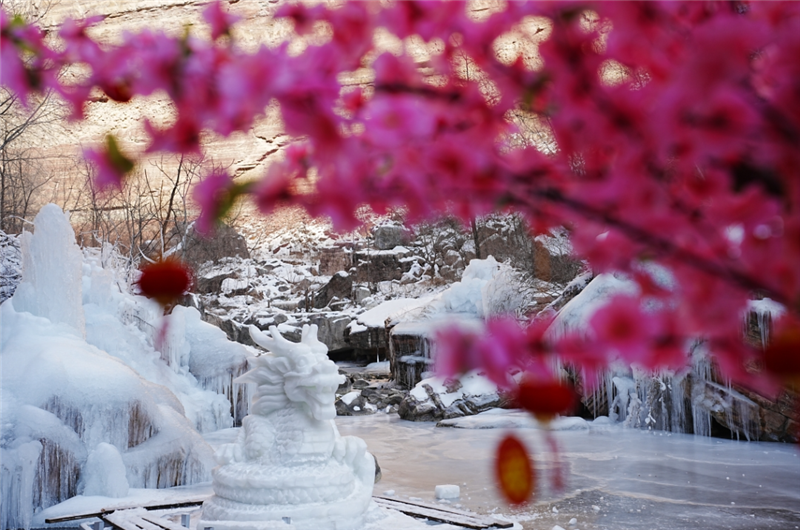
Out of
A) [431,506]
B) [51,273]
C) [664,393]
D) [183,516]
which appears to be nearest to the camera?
[183,516]

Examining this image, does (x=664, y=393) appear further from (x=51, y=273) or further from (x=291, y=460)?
(x=51, y=273)

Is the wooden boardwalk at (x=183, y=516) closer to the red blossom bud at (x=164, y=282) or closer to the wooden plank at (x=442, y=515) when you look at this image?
the wooden plank at (x=442, y=515)

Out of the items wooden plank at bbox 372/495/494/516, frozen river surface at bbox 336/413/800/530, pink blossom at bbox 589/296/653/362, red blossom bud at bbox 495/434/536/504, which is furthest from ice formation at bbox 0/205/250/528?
pink blossom at bbox 589/296/653/362

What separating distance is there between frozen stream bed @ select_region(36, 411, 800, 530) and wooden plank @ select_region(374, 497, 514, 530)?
80cm

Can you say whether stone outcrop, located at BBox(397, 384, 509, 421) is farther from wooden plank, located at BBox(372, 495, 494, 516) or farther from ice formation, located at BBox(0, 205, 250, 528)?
wooden plank, located at BBox(372, 495, 494, 516)

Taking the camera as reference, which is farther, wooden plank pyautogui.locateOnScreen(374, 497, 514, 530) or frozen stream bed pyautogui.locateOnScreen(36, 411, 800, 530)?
frozen stream bed pyautogui.locateOnScreen(36, 411, 800, 530)

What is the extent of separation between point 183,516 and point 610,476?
13.8ft

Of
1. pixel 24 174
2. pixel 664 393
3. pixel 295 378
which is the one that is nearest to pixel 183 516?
pixel 295 378

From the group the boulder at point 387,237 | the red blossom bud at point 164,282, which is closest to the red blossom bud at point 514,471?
the red blossom bud at point 164,282

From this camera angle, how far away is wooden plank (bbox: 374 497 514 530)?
4368 mm

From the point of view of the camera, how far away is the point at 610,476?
22.2 feet

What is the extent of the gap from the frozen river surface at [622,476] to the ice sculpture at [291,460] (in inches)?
47.0

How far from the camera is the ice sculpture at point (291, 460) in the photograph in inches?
144

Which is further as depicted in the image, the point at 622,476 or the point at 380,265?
the point at 380,265
